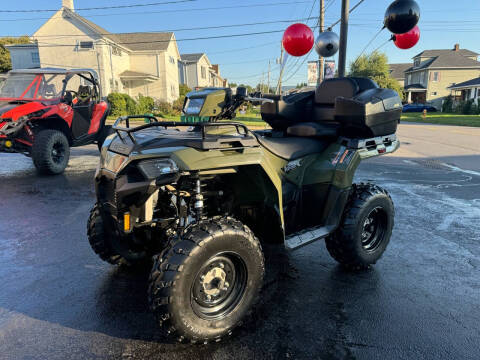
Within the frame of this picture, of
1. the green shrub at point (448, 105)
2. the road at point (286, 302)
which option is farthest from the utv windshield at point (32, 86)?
the green shrub at point (448, 105)

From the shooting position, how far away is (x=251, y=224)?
3.14 metres

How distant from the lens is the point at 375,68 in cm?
5003

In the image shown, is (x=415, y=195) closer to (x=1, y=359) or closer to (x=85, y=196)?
(x=85, y=196)

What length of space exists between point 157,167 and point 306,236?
1447mm

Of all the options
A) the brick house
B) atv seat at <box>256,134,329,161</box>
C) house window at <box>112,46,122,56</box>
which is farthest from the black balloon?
the brick house

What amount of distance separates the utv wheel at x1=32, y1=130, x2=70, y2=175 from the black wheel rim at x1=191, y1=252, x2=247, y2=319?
255 inches

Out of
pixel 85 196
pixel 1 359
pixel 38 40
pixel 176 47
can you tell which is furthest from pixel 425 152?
pixel 176 47

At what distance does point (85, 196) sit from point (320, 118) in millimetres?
4347

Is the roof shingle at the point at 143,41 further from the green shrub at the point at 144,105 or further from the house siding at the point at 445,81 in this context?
the house siding at the point at 445,81

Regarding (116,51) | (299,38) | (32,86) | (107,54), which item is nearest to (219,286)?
(32,86)

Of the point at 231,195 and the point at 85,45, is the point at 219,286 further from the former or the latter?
the point at 85,45

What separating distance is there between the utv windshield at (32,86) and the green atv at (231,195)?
21.1 ft

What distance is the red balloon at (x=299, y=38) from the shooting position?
420 inches

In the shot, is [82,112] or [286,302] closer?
[286,302]
